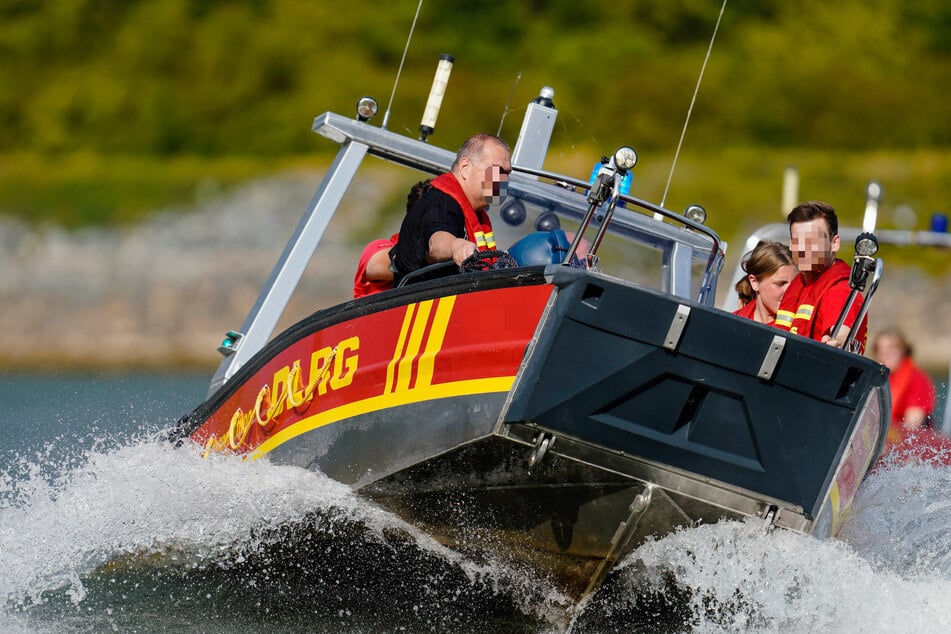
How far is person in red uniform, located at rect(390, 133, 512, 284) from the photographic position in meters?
5.37

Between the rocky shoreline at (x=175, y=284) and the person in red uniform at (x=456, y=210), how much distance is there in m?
20.3

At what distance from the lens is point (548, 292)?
462 centimetres

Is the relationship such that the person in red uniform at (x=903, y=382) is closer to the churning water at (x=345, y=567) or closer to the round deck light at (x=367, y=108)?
the churning water at (x=345, y=567)

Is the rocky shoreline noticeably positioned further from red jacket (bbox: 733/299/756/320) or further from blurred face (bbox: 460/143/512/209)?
blurred face (bbox: 460/143/512/209)

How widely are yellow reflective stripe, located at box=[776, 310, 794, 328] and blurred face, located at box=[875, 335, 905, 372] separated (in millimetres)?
5378

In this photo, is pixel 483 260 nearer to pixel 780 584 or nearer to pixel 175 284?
pixel 780 584

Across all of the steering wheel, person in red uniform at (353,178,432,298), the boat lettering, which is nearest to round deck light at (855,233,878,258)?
the steering wheel

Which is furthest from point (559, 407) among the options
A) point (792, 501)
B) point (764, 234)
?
point (764, 234)

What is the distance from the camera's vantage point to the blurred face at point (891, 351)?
1045 centimetres

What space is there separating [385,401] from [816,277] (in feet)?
5.14

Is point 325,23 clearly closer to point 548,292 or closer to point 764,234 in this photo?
point 764,234

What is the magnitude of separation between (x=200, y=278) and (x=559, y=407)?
24453mm

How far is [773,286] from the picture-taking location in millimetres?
5914

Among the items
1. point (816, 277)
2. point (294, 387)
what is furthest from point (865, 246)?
point (294, 387)
